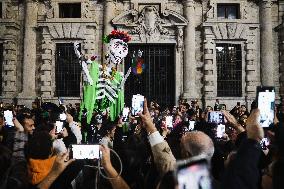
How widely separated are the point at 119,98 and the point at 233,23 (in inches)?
430

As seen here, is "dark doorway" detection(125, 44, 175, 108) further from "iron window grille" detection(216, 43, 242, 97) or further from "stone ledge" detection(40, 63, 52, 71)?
"stone ledge" detection(40, 63, 52, 71)

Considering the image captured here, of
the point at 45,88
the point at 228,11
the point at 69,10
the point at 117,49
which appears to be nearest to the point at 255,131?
the point at 117,49

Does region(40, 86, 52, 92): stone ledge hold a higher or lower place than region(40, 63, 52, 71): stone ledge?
lower

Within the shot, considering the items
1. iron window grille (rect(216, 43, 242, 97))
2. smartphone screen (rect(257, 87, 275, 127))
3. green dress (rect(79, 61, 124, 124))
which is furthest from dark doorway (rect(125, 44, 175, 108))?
smartphone screen (rect(257, 87, 275, 127))

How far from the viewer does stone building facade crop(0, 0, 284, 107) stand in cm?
2003

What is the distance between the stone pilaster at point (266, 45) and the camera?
65.7 feet

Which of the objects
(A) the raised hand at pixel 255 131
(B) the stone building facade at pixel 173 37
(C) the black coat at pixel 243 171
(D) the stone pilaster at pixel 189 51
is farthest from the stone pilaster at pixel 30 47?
(C) the black coat at pixel 243 171

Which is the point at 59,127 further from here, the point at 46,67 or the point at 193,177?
the point at 46,67

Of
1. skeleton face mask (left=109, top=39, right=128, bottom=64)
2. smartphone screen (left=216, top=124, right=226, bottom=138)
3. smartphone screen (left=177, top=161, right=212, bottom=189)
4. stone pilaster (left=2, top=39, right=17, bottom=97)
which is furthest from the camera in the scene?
stone pilaster (left=2, top=39, right=17, bottom=97)

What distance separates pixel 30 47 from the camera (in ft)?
67.2

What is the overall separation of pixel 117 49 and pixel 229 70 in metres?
10.3

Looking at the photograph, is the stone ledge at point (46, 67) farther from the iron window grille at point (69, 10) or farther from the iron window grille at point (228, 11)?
the iron window grille at point (228, 11)

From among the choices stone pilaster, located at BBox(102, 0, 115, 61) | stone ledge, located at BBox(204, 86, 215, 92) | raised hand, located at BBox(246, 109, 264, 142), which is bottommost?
raised hand, located at BBox(246, 109, 264, 142)

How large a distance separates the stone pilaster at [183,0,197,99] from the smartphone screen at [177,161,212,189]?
57.4 feet
